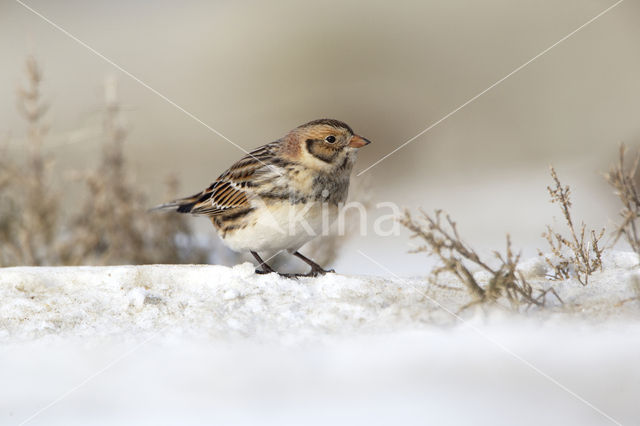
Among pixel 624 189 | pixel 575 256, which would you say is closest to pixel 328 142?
pixel 575 256

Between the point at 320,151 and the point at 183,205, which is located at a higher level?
the point at 320,151

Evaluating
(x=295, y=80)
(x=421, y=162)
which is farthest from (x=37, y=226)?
(x=295, y=80)

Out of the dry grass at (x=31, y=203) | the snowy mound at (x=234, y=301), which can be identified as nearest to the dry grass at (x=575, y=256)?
the snowy mound at (x=234, y=301)

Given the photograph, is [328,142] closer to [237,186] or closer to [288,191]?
[288,191]

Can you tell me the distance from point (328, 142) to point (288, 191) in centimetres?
49

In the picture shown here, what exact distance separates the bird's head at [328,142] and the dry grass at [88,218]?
210 cm

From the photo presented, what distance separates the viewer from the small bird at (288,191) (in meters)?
4.32

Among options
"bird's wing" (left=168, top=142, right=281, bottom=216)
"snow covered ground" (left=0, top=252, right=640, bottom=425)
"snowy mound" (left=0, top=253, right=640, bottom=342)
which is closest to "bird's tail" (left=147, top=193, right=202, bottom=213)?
"bird's wing" (left=168, top=142, right=281, bottom=216)

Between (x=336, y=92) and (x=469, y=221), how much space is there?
524cm

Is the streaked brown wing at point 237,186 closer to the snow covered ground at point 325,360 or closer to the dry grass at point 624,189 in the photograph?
the snow covered ground at point 325,360

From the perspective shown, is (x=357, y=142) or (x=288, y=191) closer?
(x=288, y=191)

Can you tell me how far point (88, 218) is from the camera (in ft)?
20.8

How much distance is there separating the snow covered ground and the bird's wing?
1096 millimetres

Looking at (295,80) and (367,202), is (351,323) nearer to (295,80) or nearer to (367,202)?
(367,202)
